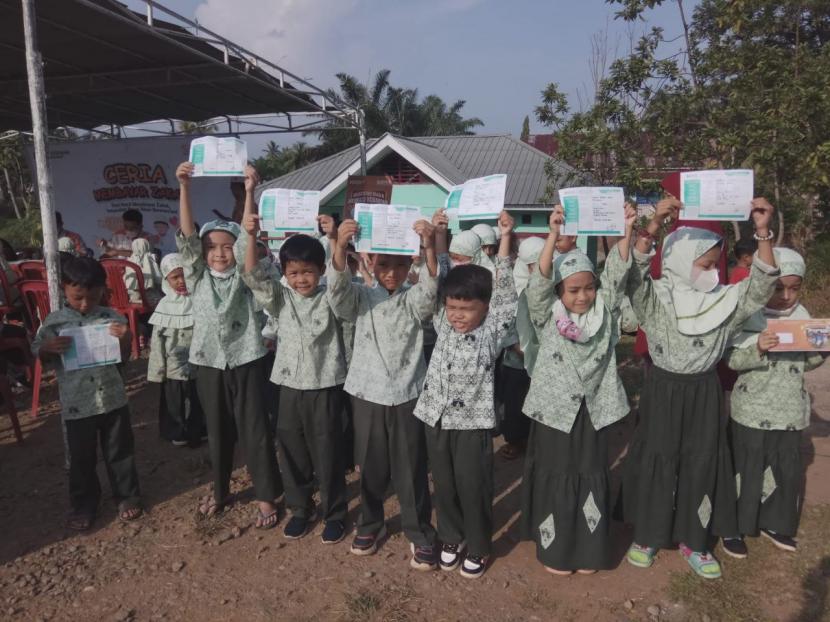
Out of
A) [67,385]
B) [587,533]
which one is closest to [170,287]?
[67,385]

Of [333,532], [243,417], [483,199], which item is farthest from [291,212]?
[333,532]

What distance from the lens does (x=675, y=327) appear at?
2.81 metres

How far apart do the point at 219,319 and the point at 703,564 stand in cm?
280

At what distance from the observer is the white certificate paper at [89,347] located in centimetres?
309

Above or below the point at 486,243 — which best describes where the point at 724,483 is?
below

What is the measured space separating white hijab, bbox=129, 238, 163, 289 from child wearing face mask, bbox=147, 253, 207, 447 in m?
2.08

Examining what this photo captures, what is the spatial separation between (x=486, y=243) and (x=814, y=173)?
4.72 m

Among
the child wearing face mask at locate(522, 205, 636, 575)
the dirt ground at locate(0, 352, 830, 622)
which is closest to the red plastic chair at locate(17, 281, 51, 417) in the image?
the dirt ground at locate(0, 352, 830, 622)

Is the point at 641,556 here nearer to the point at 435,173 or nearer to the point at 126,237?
the point at 126,237

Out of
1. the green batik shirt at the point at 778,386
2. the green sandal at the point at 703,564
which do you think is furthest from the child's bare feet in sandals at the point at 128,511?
the green batik shirt at the point at 778,386

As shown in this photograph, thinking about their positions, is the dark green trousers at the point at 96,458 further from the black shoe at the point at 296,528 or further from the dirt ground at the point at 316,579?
the black shoe at the point at 296,528

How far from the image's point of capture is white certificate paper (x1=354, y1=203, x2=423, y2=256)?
2600 mm

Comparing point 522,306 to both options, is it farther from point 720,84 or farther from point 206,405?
A: point 720,84

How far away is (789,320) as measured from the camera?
284cm
